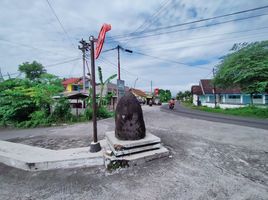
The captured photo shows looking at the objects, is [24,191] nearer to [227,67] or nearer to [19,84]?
[19,84]

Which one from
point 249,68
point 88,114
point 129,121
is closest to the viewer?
point 129,121

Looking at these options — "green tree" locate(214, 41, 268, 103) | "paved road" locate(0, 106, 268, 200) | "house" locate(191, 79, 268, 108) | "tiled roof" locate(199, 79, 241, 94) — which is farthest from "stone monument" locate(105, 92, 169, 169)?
"tiled roof" locate(199, 79, 241, 94)

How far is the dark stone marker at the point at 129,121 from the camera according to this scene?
4.12 meters

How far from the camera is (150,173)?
3125 mm

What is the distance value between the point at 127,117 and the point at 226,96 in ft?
93.8

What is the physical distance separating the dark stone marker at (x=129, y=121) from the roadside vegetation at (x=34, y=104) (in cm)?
715

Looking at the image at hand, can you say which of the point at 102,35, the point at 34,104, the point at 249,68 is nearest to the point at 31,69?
the point at 34,104

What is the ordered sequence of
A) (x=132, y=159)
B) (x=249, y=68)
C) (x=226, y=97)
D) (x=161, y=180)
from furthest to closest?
(x=226, y=97) < (x=249, y=68) < (x=132, y=159) < (x=161, y=180)

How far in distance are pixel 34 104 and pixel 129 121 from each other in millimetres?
10760

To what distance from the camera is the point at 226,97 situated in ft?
86.3

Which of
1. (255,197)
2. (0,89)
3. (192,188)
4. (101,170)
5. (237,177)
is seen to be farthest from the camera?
(0,89)

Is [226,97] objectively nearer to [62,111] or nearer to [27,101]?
[62,111]

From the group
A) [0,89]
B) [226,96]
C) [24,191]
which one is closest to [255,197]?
[24,191]

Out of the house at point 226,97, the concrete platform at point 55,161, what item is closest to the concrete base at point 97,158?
the concrete platform at point 55,161
